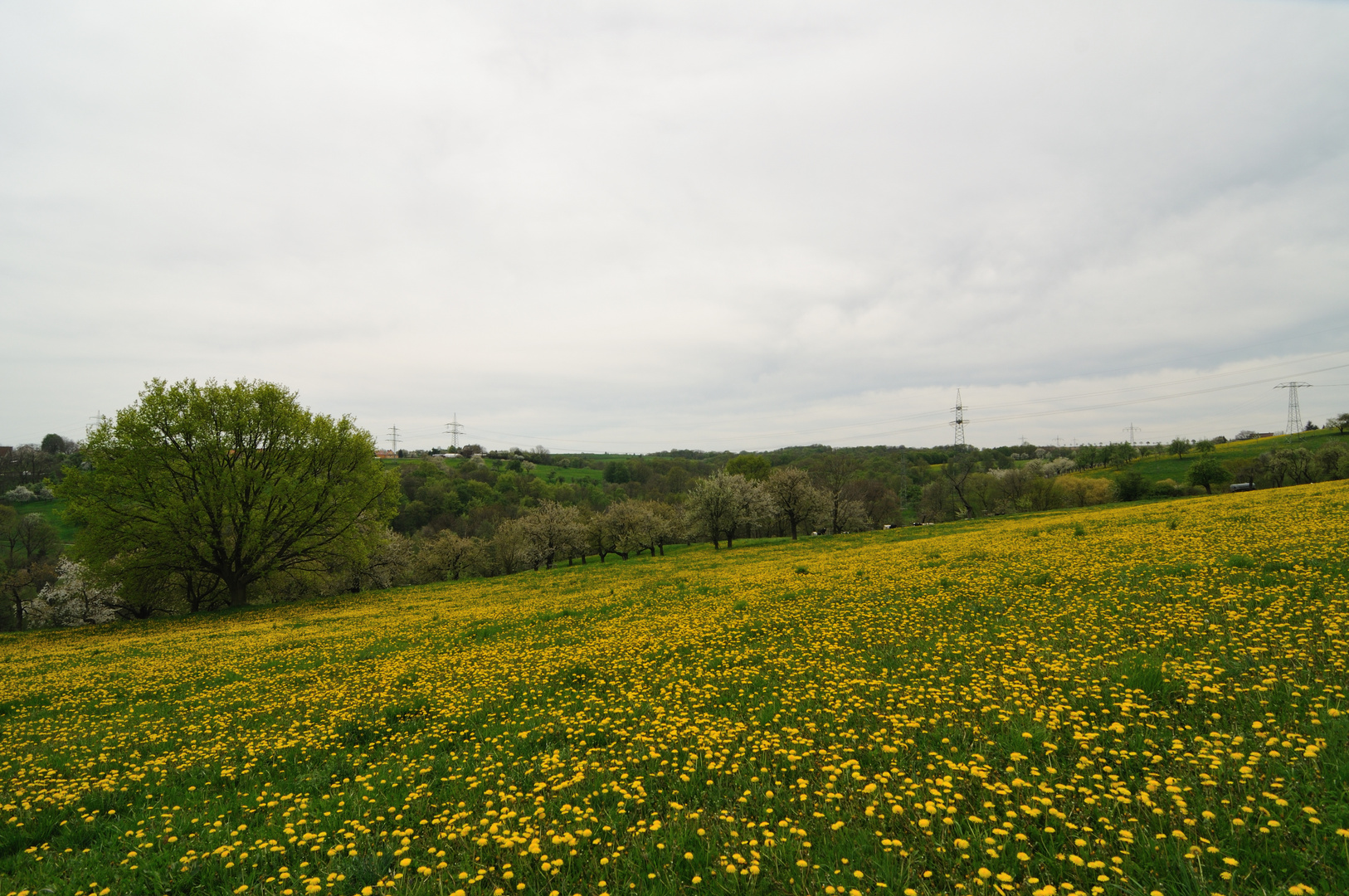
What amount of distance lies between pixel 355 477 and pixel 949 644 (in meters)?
38.4

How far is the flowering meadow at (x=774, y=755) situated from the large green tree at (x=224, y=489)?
1826cm

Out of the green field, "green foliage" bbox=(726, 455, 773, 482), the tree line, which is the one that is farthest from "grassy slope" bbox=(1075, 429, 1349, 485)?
the green field

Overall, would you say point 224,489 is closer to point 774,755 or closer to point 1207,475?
point 774,755

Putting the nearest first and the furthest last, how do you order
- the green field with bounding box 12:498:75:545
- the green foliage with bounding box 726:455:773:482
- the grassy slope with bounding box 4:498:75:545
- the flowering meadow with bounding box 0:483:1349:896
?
the flowering meadow with bounding box 0:483:1349:896 → the green field with bounding box 12:498:75:545 → the grassy slope with bounding box 4:498:75:545 → the green foliage with bounding box 726:455:773:482

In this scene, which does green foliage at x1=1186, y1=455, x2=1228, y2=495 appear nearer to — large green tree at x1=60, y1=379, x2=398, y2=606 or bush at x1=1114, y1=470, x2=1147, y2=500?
bush at x1=1114, y1=470, x2=1147, y2=500

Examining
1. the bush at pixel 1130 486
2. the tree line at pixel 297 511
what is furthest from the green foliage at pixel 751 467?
the bush at pixel 1130 486

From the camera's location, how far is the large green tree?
103 ft

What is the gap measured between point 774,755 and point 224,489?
38.5 metres

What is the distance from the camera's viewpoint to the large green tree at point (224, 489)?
1232 inches

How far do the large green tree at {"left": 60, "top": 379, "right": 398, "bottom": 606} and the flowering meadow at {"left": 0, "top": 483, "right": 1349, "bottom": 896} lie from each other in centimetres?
1826

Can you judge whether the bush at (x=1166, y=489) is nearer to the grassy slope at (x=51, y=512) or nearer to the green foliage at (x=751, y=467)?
the green foliage at (x=751, y=467)

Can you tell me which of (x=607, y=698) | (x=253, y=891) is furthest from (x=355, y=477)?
(x=253, y=891)

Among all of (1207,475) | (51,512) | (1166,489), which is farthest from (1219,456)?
(51,512)

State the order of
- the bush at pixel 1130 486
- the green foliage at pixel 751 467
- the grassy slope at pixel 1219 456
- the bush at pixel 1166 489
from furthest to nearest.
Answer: the grassy slope at pixel 1219 456, the green foliage at pixel 751 467, the bush at pixel 1166 489, the bush at pixel 1130 486
